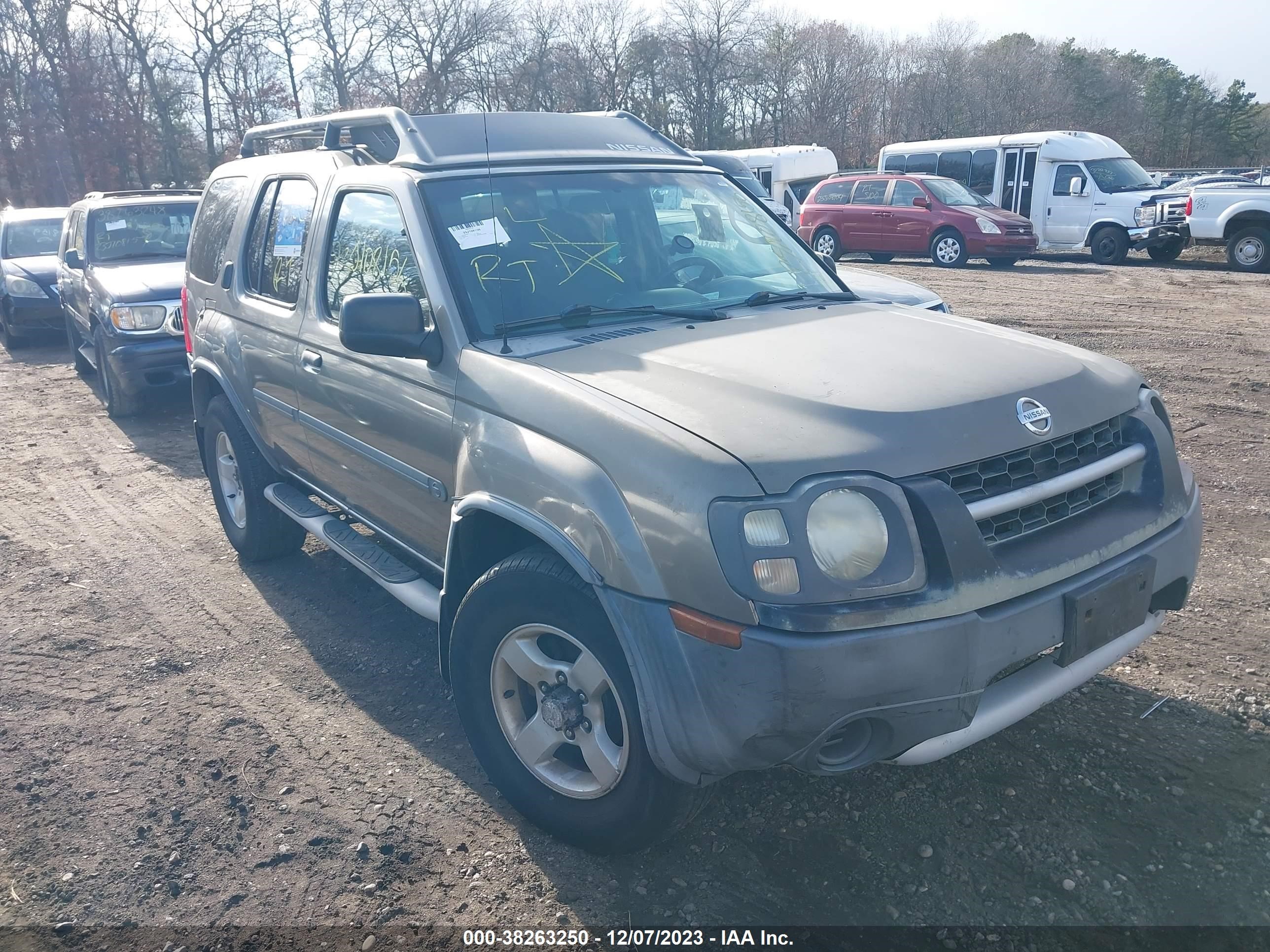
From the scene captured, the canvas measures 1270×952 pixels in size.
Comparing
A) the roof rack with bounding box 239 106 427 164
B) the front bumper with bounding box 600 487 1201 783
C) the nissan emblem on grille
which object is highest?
the roof rack with bounding box 239 106 427 164

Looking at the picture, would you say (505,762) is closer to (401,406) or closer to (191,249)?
(401,406)

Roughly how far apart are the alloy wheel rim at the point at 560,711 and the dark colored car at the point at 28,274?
12.9m

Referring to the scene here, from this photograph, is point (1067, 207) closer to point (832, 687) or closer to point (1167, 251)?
point (1167, 251)

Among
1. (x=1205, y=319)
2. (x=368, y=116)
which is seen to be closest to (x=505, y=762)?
(x=368, y=116)

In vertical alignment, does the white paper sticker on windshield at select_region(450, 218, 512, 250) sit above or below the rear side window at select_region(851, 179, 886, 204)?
above

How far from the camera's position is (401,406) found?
341 centimetres

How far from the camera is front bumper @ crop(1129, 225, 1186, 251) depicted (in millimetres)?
17844

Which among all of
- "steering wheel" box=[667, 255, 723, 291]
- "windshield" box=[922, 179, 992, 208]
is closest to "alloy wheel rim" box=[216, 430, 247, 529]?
"steering wheel" box=[667, 255, 723, 291]

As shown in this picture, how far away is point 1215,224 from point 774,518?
17.9m

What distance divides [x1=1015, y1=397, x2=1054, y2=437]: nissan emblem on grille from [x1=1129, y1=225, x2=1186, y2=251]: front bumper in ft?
59.1

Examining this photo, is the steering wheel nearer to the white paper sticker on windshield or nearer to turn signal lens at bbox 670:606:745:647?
the white paper sticker on windshield

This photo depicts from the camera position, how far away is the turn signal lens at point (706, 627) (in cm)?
224

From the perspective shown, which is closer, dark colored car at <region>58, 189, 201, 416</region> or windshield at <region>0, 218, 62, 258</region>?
dark colored car at <region>58, 189, 201, 416</region>

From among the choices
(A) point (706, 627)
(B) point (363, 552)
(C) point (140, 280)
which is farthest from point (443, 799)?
(C) point (140, 280)
